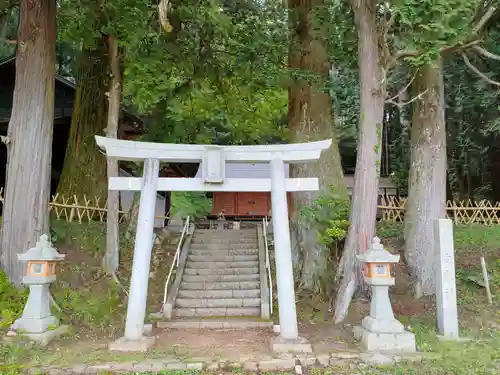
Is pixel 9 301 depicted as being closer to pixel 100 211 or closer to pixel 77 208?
pixel 77 208

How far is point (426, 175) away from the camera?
838 centimetres

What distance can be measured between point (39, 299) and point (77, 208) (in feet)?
13.7

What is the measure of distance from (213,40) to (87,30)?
2830 millimetres

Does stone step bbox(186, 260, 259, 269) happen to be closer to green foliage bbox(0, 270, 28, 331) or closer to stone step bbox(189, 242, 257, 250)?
stone step bbox(189, 242, 257, 250)

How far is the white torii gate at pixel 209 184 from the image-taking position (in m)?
6.15

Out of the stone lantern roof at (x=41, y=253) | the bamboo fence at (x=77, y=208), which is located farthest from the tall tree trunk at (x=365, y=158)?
the bamboo fence at (x=77, y=208)

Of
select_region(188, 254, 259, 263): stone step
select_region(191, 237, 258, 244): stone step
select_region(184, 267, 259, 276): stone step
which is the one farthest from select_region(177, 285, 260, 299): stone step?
select_region(191, 237, 258, 244): stone step

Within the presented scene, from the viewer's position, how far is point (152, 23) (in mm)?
8977

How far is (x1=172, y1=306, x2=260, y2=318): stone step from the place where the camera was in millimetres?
8352

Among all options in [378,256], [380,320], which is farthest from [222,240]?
[380,320]

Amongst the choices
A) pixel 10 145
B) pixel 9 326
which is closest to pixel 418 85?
pixel 10 145

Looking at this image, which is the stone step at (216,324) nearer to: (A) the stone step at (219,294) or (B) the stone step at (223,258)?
(A) the stone step at (219,294)

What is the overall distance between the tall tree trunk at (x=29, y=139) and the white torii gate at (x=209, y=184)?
6.04 feet

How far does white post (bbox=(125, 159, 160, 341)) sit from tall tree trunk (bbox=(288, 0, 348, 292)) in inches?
137
